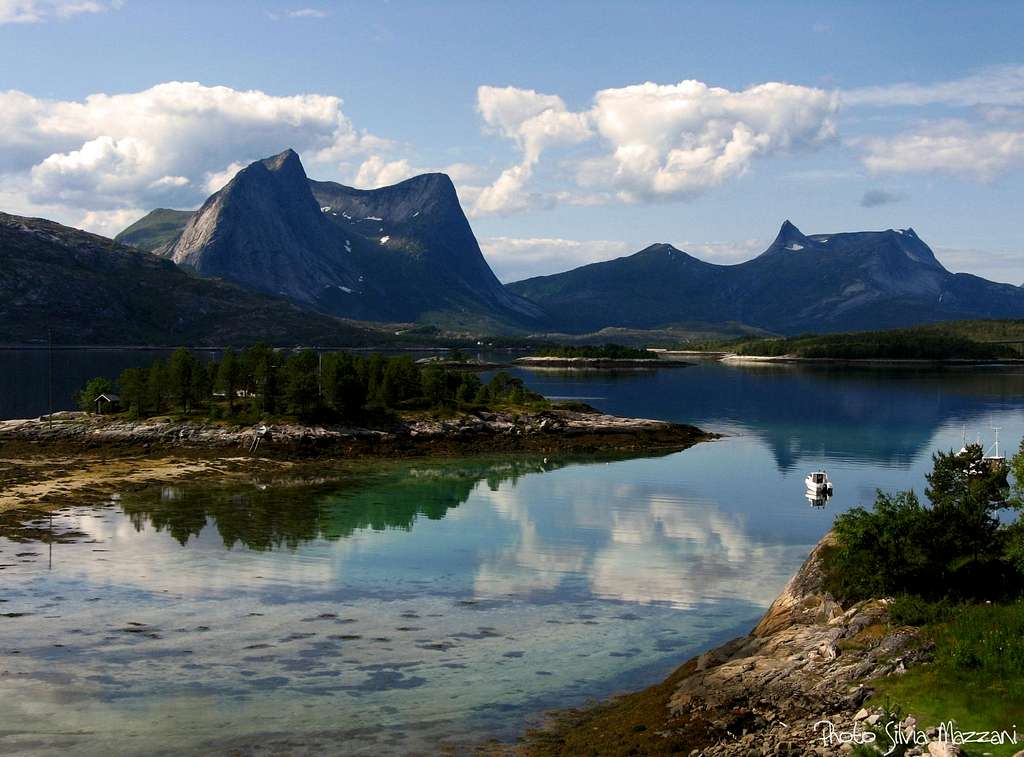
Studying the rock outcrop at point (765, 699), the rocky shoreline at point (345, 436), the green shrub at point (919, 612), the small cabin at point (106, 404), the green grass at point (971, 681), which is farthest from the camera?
the small cabin at point (106, 404)

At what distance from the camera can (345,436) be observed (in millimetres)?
99125

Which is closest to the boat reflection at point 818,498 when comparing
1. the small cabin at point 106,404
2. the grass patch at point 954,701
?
the grass patch at point 954,701

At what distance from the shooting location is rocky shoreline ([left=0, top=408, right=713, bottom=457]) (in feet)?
309

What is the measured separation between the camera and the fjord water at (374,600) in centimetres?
3069

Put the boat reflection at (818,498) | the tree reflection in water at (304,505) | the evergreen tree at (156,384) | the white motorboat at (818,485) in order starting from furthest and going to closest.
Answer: the evergreen tree at (156,384) < the white motorboat at (818,485) < the boat reflection at (818,498) < the tree reflection in water at (304,505)

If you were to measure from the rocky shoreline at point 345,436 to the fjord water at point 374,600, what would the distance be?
34.5 feet

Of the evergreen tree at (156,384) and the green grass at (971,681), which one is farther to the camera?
the evergreen tree at (156,384)

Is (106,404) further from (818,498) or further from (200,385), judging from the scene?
(818,498)

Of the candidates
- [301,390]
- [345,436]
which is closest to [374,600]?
[345,436]

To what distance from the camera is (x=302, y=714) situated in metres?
30.6

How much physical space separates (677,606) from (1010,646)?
64.4 feet

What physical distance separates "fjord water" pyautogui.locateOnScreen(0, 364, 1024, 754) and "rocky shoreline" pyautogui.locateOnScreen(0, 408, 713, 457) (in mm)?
10525

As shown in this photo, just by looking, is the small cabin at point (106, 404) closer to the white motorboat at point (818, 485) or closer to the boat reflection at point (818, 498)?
the white motorboat at point (818, 485)

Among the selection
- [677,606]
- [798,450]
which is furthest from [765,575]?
[798,450]
